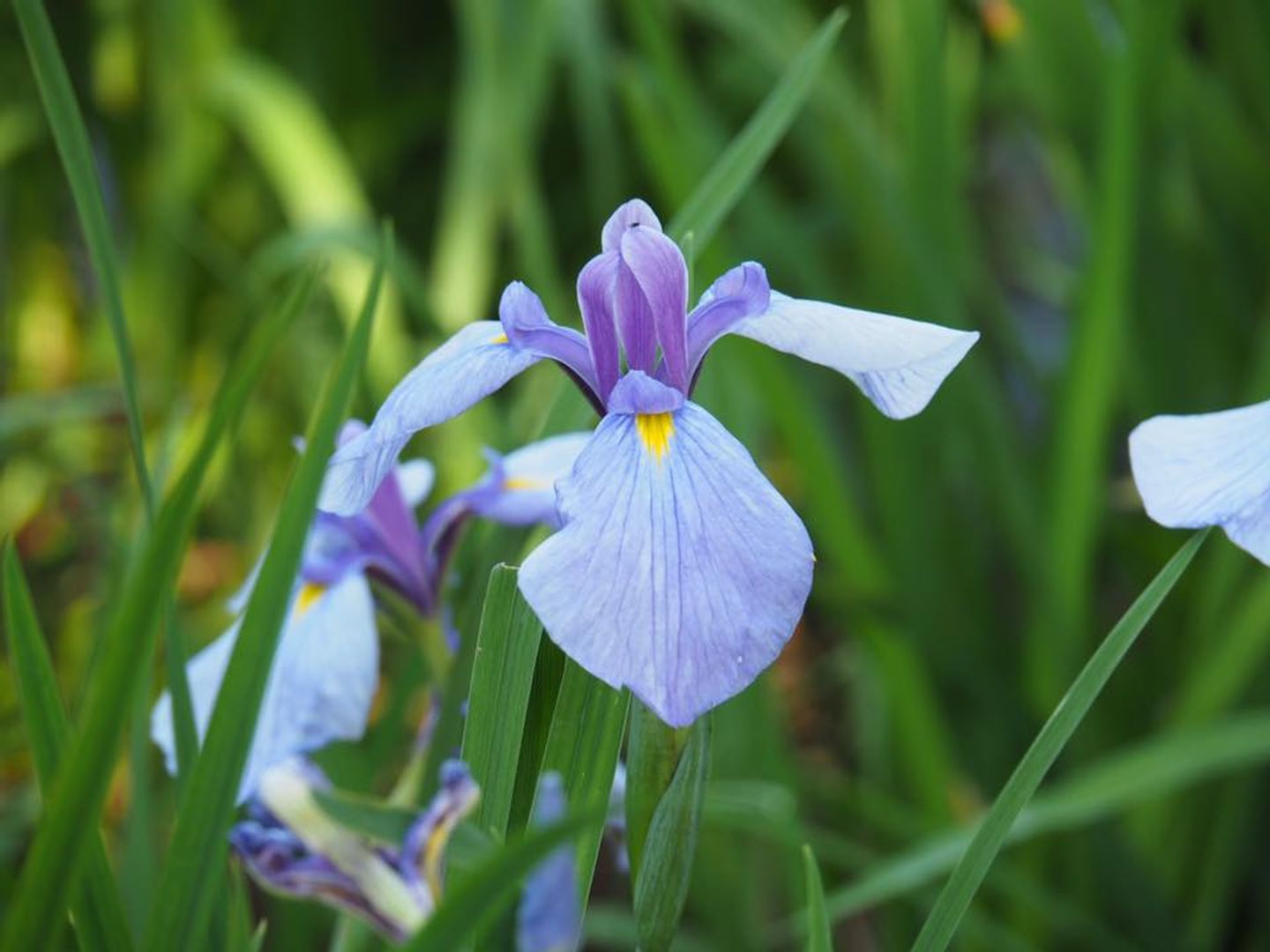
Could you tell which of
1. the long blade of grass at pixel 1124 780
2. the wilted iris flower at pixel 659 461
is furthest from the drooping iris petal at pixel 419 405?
the long blade of grass at pixel 1124 780

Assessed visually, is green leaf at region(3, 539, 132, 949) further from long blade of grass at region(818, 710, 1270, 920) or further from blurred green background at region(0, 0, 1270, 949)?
long blade of grass at region(818, 710, 1270, 920)

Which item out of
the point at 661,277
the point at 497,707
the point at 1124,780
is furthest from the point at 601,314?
the point at 1124,780

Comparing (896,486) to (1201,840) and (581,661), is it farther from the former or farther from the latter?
(581,661)

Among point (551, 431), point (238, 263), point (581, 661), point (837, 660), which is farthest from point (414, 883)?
point (238, 263)

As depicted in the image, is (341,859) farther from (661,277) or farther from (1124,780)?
(1124,780)

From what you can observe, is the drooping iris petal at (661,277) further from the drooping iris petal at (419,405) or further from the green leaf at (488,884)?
the green leaf at (488,884)

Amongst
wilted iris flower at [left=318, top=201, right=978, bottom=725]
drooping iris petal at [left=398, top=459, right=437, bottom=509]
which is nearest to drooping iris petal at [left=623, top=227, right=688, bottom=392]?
wilted iris flower at [left=318, top=201, right=978, bottom=725]
